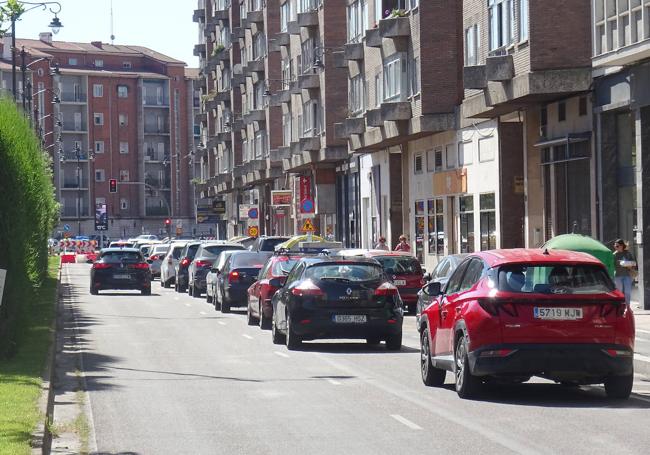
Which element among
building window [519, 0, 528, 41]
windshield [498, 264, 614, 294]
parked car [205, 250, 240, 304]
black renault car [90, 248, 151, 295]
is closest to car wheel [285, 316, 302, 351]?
windshield [498, 264, 614, 294]

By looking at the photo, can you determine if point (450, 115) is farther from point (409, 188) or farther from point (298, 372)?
point (298, 372)

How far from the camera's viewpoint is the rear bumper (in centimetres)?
1434

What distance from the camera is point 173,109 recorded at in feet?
506

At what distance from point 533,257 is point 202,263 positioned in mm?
33567

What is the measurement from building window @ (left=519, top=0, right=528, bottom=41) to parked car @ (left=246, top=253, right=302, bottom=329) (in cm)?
1031

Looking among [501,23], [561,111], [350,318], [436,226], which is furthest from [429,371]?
[436,226]

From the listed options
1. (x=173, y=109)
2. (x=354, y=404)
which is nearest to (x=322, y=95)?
(x=354, y=404)

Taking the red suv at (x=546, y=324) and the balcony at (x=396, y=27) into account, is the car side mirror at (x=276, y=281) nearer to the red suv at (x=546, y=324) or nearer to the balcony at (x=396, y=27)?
the red suv at (x=546, y=324)

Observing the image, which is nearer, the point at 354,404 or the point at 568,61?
the point at 354,404

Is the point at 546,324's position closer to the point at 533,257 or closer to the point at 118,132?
the point at 533,257

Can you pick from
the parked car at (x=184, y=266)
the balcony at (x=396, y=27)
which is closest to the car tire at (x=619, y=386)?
the balcony at (x=396, y=27)

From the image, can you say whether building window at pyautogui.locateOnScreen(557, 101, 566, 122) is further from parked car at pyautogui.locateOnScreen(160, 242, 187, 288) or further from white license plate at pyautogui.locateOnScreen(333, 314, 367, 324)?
parked car at pyautogui.locateOnScreen(160, 242, 187, 288)

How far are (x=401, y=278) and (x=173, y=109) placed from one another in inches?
4814

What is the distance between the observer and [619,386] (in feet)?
48.5
